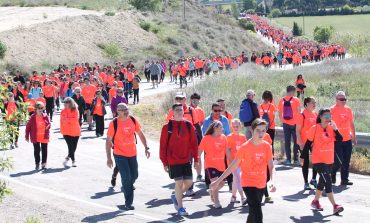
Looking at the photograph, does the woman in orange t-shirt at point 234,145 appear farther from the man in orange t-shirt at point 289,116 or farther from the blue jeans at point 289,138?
the blue jeans at point 289,138

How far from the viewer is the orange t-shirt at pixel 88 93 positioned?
2459 cm

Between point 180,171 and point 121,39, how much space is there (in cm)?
5367

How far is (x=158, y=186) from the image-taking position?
15047mm

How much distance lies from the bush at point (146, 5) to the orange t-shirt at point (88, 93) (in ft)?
197

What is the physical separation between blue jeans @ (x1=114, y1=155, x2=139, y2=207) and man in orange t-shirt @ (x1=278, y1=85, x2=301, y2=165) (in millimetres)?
4888

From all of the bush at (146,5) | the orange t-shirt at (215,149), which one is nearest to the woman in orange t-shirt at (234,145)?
the orange t-shirt at (215,149)

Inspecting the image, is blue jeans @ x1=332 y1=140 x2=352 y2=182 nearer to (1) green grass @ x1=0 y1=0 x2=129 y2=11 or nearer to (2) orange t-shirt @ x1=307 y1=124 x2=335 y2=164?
(2) orange t-shirt @ x1=307 y1=124 x2=335 y2=164

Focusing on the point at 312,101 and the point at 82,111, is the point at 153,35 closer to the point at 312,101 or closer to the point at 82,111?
the point at 82,111

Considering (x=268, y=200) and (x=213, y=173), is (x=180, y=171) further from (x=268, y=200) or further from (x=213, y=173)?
(x=268, y=200)

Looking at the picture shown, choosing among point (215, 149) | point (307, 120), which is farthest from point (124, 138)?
point (307, 120)

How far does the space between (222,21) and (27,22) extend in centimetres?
3847

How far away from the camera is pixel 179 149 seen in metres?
12.0

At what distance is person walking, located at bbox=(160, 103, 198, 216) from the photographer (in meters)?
11.9

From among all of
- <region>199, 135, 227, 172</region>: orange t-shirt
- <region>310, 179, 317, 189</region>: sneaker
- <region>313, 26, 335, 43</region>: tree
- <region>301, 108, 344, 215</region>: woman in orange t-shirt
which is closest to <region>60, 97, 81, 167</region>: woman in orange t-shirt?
<region>199, 135, 227, 172</region>: orange t-shirt
